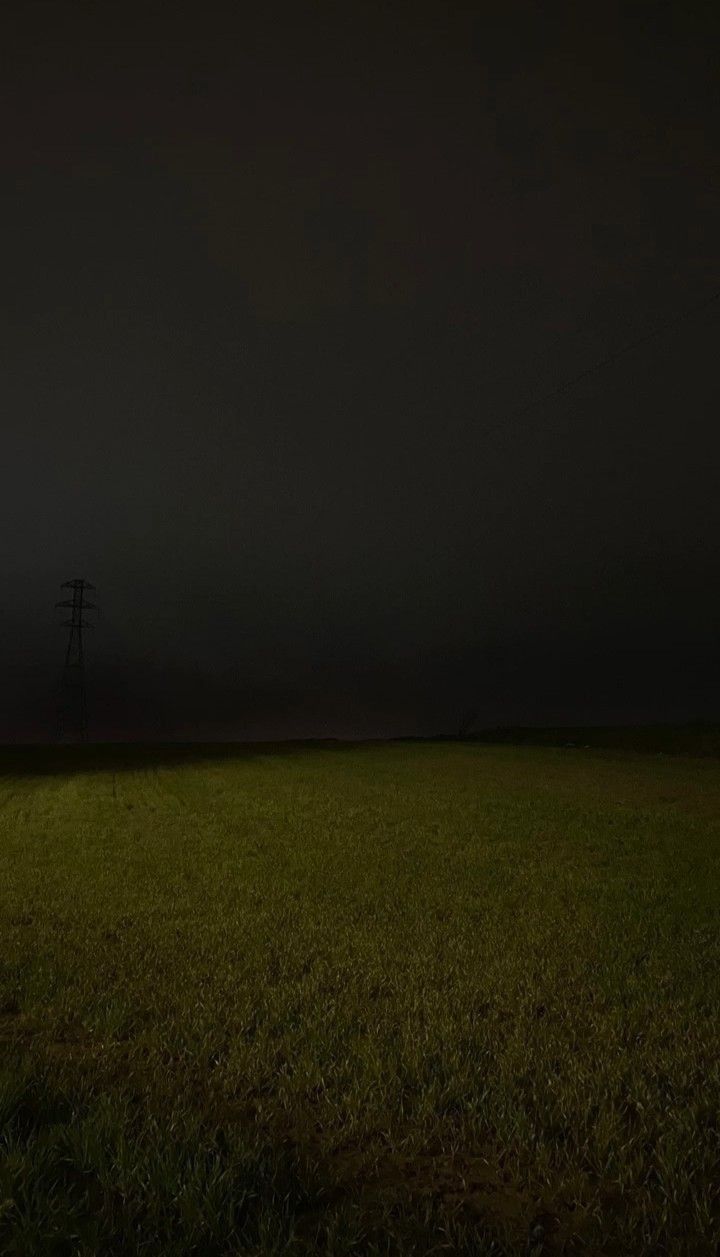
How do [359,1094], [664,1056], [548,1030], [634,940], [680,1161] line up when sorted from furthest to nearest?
[634,940] < [548,1030] < [664,1056] < [359,1094] < [680,1161]

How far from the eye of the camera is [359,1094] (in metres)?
5.48

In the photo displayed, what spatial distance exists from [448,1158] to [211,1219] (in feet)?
5.42

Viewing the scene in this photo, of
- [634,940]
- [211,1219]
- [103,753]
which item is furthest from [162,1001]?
[103,753]

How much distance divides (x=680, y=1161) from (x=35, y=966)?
740 cm

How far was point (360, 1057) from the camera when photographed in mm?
6070

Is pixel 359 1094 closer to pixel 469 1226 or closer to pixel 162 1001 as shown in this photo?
pixel 469 1226

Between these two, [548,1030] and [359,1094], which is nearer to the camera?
[359,1094]

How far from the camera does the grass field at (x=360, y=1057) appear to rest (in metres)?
4.14

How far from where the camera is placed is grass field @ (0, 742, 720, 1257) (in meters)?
4.14

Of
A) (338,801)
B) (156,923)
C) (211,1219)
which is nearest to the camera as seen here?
(211,1219)

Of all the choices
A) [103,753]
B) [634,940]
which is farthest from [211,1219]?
[103,753]

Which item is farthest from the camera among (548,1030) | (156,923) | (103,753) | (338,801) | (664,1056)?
(103,753)

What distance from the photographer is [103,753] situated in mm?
68688

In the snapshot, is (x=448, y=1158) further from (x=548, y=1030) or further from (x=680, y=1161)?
(x=548, y=1030)
